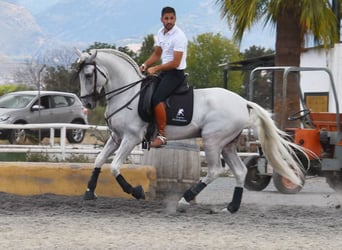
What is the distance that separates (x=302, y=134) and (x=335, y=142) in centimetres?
57

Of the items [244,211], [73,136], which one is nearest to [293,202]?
[244,211]

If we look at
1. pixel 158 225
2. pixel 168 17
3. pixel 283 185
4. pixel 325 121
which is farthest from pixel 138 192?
pixel 325 121

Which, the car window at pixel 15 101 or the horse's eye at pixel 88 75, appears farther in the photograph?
the car window at pixel 15 101

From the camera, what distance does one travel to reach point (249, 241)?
8.62 m

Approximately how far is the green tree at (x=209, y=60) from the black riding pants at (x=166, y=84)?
47.5m

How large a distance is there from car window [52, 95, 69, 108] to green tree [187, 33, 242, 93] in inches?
1154

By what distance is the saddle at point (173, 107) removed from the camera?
A: 11084 millimetres

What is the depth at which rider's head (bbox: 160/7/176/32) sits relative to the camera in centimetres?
1116

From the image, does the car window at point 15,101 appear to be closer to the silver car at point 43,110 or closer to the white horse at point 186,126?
the silver car at point 43,110

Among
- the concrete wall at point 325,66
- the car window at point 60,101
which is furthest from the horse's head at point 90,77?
the car window at point 60,101

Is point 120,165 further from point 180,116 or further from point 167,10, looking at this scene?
point 167,10

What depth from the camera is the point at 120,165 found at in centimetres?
1100

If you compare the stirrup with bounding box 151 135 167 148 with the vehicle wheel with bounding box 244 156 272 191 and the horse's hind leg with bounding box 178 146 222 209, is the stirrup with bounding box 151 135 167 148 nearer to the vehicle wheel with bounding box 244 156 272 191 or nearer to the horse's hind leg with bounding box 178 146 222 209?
the horse's hind leg with bounding box 178 146 222 209

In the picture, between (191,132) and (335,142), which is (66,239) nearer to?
(191,132)
